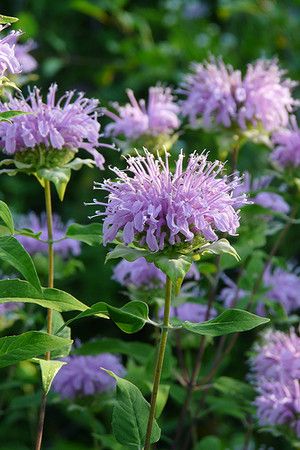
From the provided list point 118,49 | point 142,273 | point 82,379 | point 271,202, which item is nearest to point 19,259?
point 142,273

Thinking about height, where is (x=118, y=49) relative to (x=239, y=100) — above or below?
above

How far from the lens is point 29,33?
11.1ft

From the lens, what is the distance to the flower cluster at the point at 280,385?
1.76 meters

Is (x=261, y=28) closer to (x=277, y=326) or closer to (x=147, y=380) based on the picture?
(x=277, y=326)

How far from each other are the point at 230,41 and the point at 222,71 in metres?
2.00

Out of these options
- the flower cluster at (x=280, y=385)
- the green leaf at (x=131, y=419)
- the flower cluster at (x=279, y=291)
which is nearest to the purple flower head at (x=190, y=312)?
the flower cluster at (x=279, y=291)

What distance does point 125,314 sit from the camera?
118cm

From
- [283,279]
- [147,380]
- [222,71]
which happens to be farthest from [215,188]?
[283,279]

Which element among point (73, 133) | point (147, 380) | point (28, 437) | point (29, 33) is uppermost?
point (29, 33)

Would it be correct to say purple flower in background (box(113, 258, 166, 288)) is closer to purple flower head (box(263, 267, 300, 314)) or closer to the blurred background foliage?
purple flower head (box(263, 267, 300, 314))

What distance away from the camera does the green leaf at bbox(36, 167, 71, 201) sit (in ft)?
4.67

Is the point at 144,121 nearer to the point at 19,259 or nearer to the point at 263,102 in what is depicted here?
the point at 263,102

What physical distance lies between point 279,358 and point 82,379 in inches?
19.2

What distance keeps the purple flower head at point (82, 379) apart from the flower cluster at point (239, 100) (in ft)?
2.16
